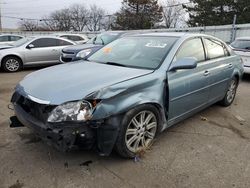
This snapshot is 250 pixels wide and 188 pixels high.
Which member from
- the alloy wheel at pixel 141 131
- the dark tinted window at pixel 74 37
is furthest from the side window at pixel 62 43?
the alloy wheel at pixel 141 131

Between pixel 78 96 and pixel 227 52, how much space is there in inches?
141

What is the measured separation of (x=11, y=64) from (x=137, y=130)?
26.5ft

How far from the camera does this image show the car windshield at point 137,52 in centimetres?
377

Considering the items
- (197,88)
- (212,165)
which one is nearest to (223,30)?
(197,88)

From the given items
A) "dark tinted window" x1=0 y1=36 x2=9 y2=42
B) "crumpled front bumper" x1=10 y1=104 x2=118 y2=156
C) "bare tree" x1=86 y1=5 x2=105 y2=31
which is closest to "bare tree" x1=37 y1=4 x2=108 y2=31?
"bare tree" x1=86 y1=5 x2=105 y2=31

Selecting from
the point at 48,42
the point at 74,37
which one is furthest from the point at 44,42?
the point at 74,37

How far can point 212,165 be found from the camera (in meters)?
3.28

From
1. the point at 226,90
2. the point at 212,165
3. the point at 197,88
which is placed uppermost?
the point at 197,88

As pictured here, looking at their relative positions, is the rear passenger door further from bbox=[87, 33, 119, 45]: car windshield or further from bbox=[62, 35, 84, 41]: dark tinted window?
bbox=[62, 35, 84, 41]: dark tinted window

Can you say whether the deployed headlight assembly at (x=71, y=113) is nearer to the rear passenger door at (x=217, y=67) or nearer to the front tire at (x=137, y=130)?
the front tire at (x=137, y=130)

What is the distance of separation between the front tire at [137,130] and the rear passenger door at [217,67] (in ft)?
5.09

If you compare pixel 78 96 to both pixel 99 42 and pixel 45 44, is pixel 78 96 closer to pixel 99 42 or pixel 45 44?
pixel 99 42

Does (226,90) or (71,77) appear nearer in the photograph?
(71,77)

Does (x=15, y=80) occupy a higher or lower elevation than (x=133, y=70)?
lower
